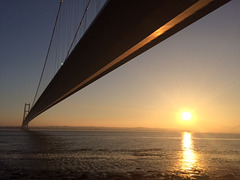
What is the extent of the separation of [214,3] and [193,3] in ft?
1.86

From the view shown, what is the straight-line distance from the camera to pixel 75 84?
1925cm

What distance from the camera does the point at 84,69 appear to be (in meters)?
15.4

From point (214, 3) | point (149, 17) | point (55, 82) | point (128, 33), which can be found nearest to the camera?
point (214, 3)

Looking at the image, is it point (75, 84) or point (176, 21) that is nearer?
point (176, 21)

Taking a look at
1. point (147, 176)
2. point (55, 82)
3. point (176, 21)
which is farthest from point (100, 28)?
point (55, 82)

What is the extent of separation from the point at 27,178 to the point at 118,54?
6.75 m

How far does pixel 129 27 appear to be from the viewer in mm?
8781

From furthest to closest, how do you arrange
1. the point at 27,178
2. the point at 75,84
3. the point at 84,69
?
the point at 75,84 < the point at 84,69 < the point at 27,178

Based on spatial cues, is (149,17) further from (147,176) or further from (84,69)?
(84,69)

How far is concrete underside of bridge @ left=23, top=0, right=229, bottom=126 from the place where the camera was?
23.1 ft

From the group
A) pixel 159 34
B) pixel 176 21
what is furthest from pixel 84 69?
pixel 176 21

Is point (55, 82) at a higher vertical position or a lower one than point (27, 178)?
higher

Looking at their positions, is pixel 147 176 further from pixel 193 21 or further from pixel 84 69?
pixel 84 69

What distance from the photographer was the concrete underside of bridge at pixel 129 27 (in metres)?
7.05
